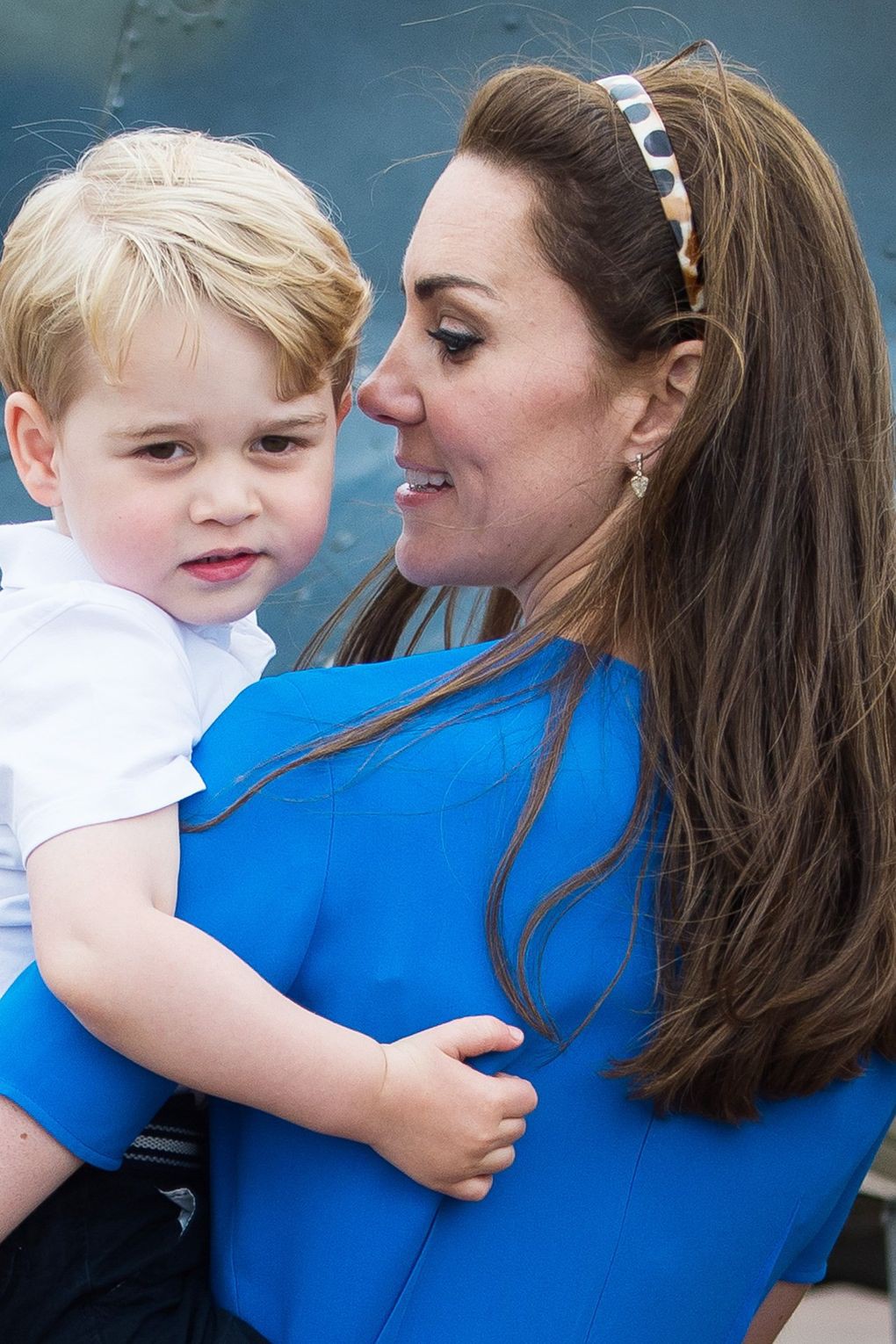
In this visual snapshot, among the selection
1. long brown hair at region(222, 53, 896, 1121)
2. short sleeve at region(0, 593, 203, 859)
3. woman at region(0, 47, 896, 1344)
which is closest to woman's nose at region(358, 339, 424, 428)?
woman at region(0, 47, 896, 1344)

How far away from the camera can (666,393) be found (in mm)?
1809

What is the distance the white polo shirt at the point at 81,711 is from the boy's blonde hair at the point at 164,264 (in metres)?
0.24

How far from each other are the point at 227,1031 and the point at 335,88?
2.32 meters

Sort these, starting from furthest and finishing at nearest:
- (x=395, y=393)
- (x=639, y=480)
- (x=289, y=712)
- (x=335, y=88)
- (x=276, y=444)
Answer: (x=335, y=88) < (x=395, y=393) < (x=639, y=480) < (x=276, y=444) < (x=289, y=712)

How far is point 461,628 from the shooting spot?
301 cm

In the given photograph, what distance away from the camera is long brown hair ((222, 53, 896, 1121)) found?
4.73 feet

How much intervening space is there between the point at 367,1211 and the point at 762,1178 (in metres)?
0.42

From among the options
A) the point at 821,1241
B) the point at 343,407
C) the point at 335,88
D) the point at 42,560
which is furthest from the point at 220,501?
the point at 335,88

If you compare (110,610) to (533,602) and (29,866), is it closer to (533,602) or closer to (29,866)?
(29,866)

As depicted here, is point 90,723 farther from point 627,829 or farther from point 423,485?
point 423,485

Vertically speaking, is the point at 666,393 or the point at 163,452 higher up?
the point at 666,393

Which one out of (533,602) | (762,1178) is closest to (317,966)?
(762,1178)

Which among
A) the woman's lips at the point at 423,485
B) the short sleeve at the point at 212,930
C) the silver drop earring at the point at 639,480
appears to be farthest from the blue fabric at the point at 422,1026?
the woman's lips at the point at 423,485

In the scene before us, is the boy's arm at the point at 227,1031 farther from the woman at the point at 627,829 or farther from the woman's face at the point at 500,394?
the woman's face at the point at 500,394
